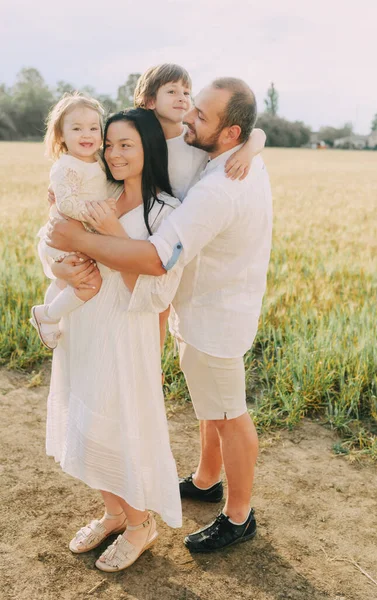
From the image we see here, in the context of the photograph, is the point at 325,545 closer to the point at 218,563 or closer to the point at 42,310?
the point at 218,563

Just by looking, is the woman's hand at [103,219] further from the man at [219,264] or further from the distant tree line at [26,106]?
the distant tree line at [26,106]

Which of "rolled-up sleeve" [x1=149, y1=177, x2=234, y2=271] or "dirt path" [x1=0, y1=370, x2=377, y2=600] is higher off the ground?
"rolled-up sleeve" [x1=149, y1=177, x2=234, y2=271]

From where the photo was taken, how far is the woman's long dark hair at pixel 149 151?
2.53 m

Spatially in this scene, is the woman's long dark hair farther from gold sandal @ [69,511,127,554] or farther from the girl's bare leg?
gold sandal @ [69,511,127,554]

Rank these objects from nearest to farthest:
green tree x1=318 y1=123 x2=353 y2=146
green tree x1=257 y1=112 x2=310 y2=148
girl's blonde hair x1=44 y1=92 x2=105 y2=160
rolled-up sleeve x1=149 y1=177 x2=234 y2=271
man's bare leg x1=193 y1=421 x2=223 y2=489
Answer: rolled-up sleeve x1=149 y1=177 x2=234 y2=271, girl's blonde hair x1=44 y1=92 x2=105 y2=160, man's bare leg x1=193 y1=421 x2=223 y2=489, green tree x1=257 y1=112 x2=310 y2=148, green tree x1=318 y1=123 x2=353 y2=146

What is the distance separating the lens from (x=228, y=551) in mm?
3010

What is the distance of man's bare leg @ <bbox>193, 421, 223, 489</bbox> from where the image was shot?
327cm

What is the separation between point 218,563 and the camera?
2926 millimetres

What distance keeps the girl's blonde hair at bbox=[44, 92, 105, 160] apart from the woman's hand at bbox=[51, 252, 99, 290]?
53 cm

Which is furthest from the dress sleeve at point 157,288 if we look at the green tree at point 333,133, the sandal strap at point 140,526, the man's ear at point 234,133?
the green tree at point 333,133

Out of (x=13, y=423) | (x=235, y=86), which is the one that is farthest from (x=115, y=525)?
(x=235, y=86)

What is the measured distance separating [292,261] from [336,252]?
1.26 metres

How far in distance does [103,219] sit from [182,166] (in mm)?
486

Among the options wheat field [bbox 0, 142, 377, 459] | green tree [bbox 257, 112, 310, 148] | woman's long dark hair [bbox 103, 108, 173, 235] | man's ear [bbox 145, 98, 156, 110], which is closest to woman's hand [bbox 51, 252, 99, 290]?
woman's long dark hair [bbox 103, 108, 173, 235]
